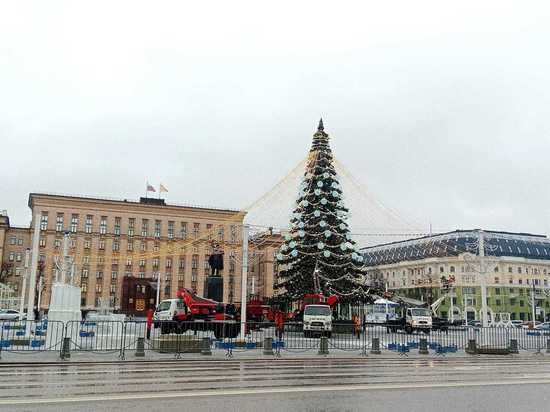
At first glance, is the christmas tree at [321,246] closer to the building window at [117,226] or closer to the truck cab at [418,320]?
the truck cab at [418,320]

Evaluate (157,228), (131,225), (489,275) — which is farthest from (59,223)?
(489,275)

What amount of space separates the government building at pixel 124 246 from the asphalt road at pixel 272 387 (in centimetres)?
7384

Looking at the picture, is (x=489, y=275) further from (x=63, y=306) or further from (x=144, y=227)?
(x=63, y=306)

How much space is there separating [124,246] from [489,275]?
6953 cm

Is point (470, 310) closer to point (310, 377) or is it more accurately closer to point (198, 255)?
point (198, 255)

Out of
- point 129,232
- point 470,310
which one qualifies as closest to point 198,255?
point 129,232

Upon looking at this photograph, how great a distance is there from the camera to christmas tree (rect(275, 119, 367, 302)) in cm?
3991

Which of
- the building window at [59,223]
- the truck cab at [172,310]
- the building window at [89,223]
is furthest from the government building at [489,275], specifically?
the truck cab at [172,310]

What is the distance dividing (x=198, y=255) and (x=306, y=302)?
6713 centimetres

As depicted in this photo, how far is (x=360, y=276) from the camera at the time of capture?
135ft

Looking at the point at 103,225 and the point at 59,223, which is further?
the point at 103,225

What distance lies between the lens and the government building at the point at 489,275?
102188 mm

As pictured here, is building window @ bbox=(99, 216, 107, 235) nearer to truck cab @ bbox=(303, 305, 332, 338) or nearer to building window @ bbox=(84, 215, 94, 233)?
building window @ bbox=(84, 215, 94, 233)

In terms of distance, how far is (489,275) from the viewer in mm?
105125
